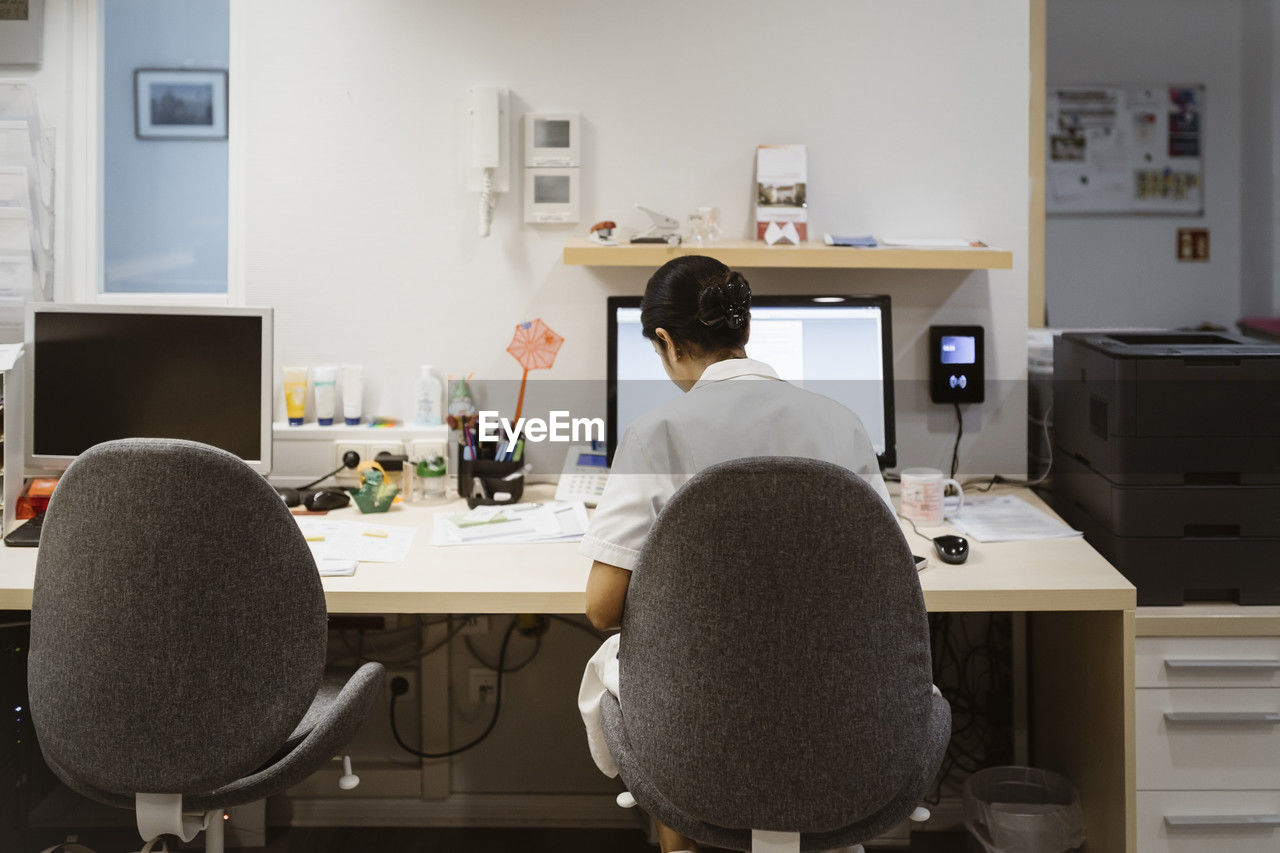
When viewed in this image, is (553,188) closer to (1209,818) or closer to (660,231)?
(660,231)

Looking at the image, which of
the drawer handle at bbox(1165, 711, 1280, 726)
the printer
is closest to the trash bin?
the drawer handle at bbox(1165, 711, 1280, 726)

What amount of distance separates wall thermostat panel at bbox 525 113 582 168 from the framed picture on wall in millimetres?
772

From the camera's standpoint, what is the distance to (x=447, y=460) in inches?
92.5

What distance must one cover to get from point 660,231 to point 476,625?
981mm

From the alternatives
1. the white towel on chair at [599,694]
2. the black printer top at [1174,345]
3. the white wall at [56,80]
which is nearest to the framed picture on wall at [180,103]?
the white wall at [56,80]

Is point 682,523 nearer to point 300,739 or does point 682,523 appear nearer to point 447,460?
point 300,739

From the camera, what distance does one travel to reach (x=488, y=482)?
224cm

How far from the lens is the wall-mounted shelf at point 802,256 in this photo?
218cm

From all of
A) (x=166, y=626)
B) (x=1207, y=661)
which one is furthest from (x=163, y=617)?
(x=1207, y=661)

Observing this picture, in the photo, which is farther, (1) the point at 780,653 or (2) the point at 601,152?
(2) the point at 601,152

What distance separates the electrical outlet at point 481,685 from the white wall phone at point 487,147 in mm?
1009

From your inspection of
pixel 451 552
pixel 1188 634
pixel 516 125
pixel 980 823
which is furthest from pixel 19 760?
pixel 1188 634

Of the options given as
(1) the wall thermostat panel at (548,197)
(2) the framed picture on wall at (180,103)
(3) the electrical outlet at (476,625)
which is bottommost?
(3) the electrical outlet at (476,625)

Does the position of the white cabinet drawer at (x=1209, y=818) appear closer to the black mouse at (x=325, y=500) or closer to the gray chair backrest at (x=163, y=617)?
the gray chair backrest at (x=163, y=617)
